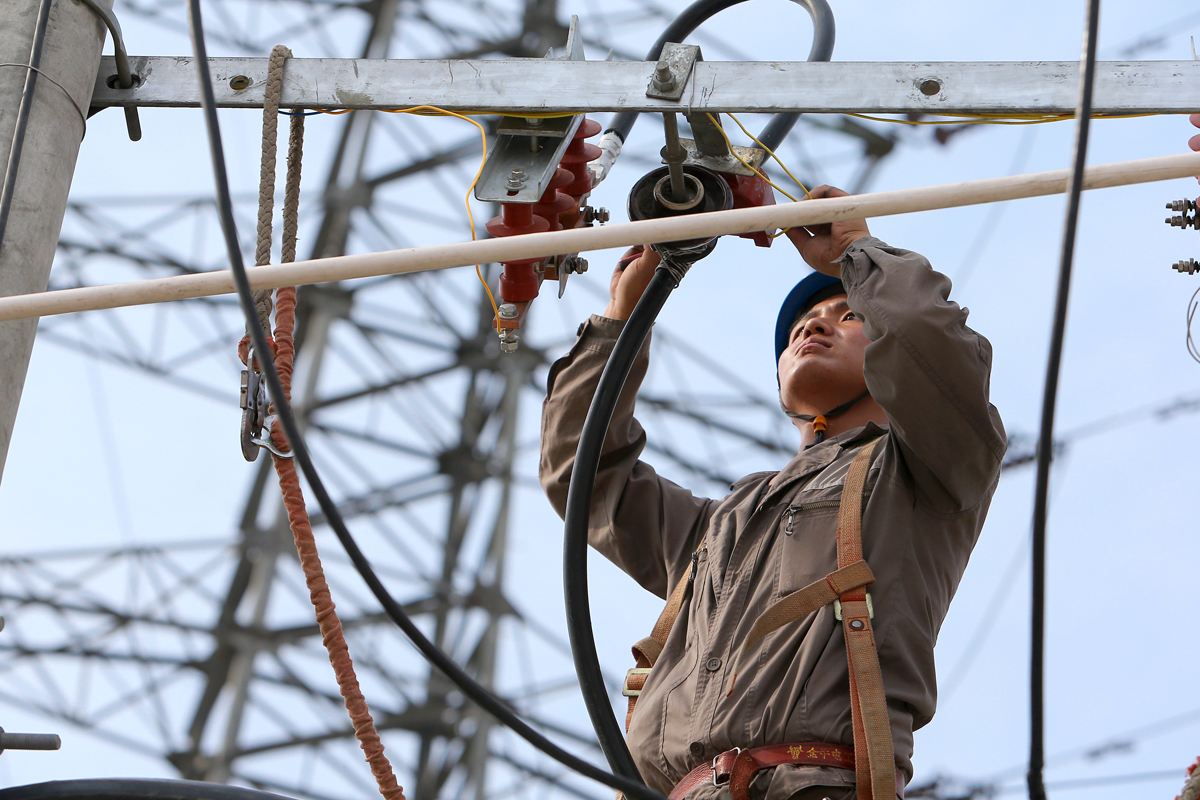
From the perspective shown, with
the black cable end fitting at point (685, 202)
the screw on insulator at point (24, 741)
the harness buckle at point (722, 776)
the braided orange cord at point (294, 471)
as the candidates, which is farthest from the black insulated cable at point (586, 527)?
the screw on insulator at point (24, 741)

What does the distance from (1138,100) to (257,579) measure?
30.4ft

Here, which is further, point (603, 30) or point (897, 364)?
point (603, 30)

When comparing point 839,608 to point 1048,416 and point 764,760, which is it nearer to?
point 764,760

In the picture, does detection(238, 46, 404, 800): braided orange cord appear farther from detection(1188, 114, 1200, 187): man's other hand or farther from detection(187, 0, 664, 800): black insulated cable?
detection(1188, 114, 1200, 187): man's other hand

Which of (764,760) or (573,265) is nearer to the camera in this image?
(764,760)

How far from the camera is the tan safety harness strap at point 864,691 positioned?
9.68 ft

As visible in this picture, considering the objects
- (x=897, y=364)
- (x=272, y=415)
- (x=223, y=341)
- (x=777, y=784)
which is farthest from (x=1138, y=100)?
(x=223, y=341)

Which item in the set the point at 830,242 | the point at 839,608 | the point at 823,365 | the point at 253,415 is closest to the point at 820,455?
the point at 823,365

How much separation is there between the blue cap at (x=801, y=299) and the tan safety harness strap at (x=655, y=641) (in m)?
0.78

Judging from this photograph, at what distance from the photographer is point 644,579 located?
3928 mm

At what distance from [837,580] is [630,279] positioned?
88cm

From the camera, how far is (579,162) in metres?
3.23

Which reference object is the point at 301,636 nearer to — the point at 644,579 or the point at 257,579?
the point at 257,579

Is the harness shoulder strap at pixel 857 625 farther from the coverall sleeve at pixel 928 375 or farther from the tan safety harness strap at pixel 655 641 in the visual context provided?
the tan safety harness strap at pixel 655 641
